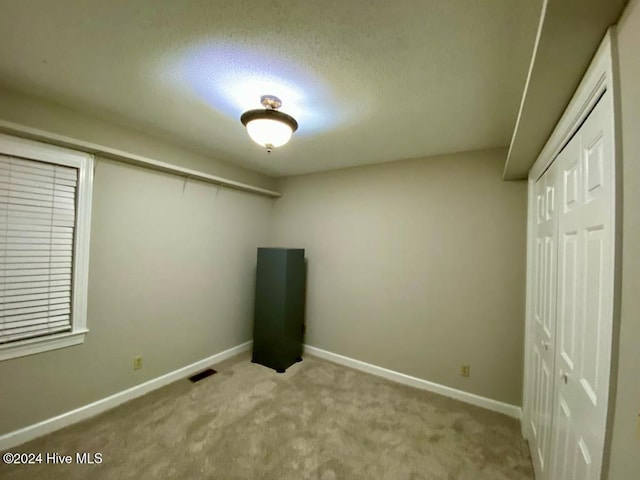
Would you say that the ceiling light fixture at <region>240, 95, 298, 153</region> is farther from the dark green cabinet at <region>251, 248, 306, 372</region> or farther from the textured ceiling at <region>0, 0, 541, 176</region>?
the dark green cabinet at <region>251, 248, 306, 372</region>

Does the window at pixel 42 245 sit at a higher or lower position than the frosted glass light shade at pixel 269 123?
lower

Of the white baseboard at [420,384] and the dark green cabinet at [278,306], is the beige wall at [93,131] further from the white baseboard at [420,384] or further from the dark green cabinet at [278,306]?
the white baseboard at [420,384]

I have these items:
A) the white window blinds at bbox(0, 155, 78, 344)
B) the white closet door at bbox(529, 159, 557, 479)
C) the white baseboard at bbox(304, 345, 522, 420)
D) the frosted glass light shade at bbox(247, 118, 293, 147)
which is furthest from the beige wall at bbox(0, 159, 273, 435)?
the white closet door at bbox(529, 159, 557, 479)

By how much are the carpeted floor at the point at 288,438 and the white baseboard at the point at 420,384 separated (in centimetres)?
8

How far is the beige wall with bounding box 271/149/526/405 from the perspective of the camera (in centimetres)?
238

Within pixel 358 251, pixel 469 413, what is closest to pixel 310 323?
pixel 358 251

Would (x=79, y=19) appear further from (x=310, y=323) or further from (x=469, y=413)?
(x=469, y=413)

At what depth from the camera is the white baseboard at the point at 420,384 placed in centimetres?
234

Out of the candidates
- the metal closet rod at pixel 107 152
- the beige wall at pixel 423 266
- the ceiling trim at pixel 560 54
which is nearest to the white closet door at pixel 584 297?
the ceiling trim at pixel 560 54

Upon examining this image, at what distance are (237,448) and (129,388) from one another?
49.4 inches

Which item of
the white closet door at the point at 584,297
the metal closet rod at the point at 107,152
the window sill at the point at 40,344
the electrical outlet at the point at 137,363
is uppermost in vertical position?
the metal closet rod at the point at 107,152

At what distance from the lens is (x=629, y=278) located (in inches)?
25.9

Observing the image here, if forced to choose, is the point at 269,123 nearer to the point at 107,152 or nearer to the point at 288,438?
the point at 107,152

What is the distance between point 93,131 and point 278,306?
2.32m
